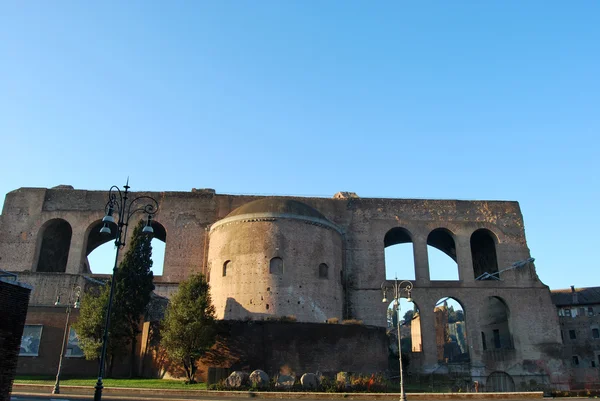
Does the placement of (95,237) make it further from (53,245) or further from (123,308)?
(123,308)

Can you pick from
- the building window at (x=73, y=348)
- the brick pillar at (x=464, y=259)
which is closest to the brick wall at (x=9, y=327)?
the building window at (x=73, y=348)

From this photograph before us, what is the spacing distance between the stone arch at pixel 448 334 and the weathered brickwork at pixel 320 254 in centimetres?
311

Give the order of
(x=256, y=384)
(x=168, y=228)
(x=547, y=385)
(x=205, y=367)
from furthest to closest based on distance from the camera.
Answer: (x=168, y=228) → (x=547, y=385) → (x=205, y=367) → (x=256, y=384)

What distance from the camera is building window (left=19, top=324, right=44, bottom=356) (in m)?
27.0

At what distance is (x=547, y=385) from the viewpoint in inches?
1310

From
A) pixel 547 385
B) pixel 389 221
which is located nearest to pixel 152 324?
pixel 389 221

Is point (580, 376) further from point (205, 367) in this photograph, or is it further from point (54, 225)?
point (54, 225)

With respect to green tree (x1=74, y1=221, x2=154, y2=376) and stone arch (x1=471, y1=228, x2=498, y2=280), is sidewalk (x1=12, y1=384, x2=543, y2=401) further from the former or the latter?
stone arch (x1=471, y1=228, x2=498, y2=280)

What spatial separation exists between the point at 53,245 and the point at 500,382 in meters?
35.3

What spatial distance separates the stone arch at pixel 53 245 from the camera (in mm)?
37250

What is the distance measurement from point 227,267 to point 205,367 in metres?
7.82

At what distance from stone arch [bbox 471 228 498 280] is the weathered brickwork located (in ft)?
0.62

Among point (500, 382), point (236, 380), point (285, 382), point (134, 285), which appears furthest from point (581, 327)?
point (134, 285)

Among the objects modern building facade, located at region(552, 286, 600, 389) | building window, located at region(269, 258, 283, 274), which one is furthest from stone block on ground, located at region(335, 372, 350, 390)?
modern building facade, located at region(552, 286, 600, 389)
